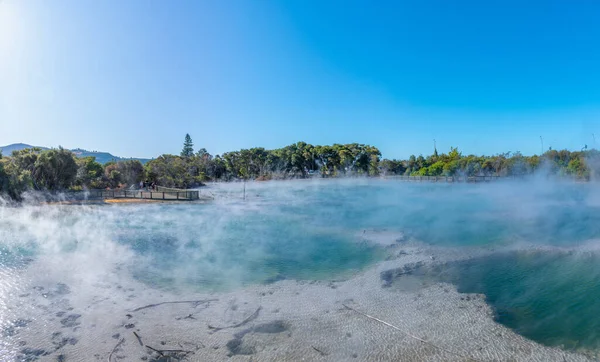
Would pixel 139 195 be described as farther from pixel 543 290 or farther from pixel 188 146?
pixel 188 146

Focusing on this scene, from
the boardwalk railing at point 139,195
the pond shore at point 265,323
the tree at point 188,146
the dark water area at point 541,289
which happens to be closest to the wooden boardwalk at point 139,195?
the boardwalk railing at point 139,195

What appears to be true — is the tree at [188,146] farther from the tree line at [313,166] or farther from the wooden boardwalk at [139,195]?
the wooden boardwalk at [139,195]

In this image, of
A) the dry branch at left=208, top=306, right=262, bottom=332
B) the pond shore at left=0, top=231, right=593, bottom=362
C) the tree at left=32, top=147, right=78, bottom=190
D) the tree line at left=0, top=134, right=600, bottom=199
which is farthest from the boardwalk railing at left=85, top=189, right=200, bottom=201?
the dry branch at left=208, top=306, right=262, bottom=332

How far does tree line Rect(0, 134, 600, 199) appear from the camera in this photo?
3762 cm

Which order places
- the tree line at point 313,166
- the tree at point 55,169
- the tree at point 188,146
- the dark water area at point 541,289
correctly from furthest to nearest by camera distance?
the tree at point 188,146
the tree line at point 313,166
the tree at point 55,169
the dark water area at point 541,289

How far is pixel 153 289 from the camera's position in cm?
996

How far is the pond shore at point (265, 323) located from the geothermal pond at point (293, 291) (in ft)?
0.13

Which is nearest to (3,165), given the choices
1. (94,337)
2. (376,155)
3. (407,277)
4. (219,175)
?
(94,337)

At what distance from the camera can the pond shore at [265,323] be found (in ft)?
22.7

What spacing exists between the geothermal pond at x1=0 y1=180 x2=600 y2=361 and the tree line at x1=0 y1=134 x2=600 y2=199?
731 inches

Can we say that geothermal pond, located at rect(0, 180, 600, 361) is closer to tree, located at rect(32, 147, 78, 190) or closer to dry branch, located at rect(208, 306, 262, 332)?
dry branch, located at rect(208, 306, 262, 332)

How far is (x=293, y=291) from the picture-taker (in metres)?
9.92

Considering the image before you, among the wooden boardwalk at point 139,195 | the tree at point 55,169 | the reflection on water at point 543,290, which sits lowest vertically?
the reflection on water at point 543,290

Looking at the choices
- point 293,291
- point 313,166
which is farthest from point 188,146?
point 293,291
